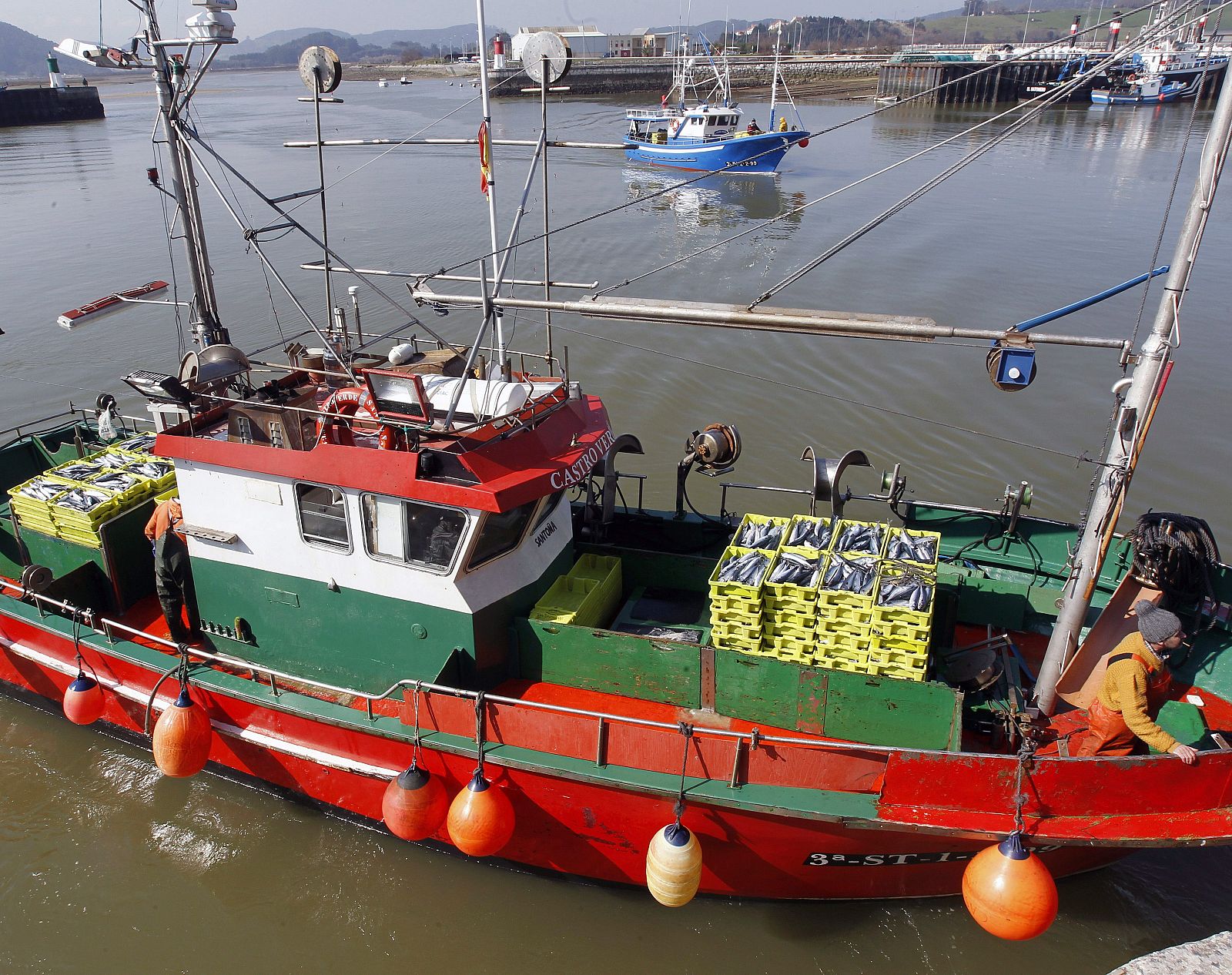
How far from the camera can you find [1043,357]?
18.4 meters

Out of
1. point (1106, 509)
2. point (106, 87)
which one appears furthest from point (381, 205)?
point (106, 87)

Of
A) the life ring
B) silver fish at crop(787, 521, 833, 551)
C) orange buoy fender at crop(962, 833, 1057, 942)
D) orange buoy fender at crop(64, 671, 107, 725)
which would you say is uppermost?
the life ring

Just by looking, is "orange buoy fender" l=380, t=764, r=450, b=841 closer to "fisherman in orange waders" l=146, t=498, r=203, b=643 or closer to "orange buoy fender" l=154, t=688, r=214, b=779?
"orange buoy fender" l=154, t=688, r=214, b=779

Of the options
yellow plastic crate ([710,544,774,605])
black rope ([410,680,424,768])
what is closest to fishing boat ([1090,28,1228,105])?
yellow plastic crate ([710,544,774,605])

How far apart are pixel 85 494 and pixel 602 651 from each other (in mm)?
5742

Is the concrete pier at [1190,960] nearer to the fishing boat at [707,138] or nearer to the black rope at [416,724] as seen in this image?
the black rope at [416,724]

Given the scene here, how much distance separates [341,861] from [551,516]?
3816 mm

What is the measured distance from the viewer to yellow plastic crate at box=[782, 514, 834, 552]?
7.27 m

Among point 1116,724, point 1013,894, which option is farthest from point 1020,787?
point 1116,724

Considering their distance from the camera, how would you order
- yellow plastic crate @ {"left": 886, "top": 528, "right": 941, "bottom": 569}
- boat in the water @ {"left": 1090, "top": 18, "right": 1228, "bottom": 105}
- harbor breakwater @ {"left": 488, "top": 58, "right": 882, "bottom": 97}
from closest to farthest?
yellow plastic crate @ {"left": 886, "top": 528, "right": 941, "bottom": 569} < boat in the water @ {"left": 1090, "top": 18, "right": 1228, "bottom": 105} < harbor breakwater @ {"left": 488, "top": 58, "right": 882, "bottom": 97}

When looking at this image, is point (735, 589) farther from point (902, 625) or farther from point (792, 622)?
point (902, 625)

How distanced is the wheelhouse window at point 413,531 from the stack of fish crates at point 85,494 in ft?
11.8

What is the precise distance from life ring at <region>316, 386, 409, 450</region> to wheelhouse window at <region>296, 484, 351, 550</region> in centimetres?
41

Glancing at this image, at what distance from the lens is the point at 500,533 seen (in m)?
6.73
